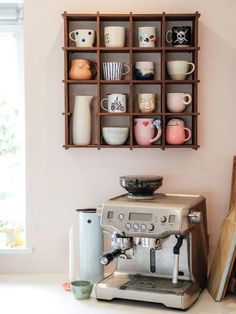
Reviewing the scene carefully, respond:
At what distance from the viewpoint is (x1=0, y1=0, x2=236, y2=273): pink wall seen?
1.98 meters

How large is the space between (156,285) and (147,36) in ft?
3.14

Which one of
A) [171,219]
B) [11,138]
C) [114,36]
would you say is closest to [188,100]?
[114,36]

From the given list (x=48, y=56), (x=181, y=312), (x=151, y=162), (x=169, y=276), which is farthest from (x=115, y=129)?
(x=181, y=312)

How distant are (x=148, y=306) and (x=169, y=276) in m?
0.15

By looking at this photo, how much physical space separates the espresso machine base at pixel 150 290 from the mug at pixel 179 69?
0.79m

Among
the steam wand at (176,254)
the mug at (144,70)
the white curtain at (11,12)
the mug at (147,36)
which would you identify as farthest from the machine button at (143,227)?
the white curtain at (11,12)

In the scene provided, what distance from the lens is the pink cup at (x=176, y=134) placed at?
190 centimetres

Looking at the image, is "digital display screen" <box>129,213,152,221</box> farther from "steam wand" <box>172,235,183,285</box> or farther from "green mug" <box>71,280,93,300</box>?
"green mug" <box>71,280,93,300</box>

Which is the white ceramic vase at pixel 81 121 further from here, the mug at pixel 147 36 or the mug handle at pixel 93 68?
the mug at pixel 147 36

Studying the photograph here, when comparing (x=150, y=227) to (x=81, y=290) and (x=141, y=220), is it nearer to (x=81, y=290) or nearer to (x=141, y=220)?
(x=141, y=220)

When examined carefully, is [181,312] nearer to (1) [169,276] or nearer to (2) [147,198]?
(1) [169,276]

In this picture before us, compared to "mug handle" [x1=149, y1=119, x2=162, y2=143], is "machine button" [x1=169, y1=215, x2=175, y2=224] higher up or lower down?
lower down

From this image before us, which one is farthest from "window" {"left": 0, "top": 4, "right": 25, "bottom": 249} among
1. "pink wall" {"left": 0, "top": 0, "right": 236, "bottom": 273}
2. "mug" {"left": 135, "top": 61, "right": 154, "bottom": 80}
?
"mug" {"left": 135, "top": 61, "right": 154, "bottom": 80}

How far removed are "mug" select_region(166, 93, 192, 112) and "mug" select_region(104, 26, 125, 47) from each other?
0.29 meters
